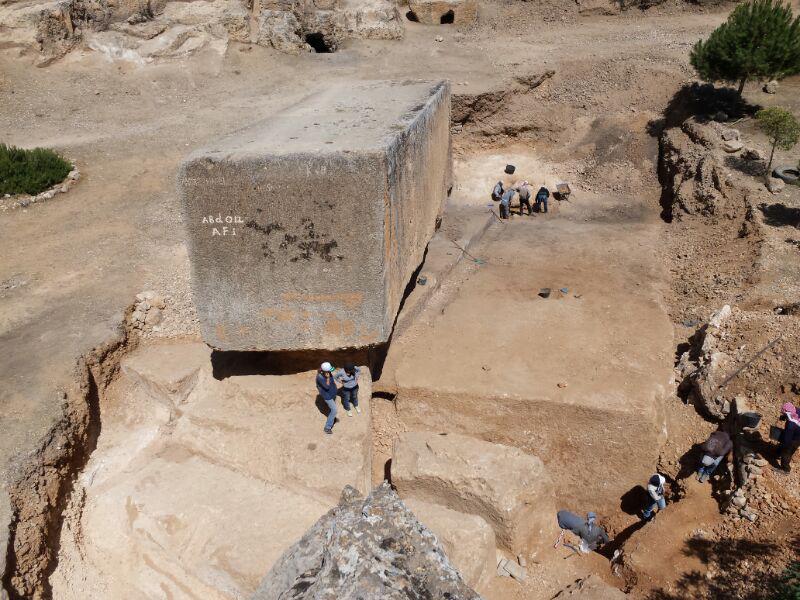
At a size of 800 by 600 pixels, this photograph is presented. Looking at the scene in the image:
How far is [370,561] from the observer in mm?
2713

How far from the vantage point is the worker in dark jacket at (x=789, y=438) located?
531 centimetres

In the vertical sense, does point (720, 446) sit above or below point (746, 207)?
below

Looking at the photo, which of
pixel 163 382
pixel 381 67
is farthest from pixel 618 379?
pixel 381 67

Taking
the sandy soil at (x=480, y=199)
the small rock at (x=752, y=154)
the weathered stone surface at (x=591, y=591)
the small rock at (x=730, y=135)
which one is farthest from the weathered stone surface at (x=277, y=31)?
the weathered stone surface at (x=591, y=591)

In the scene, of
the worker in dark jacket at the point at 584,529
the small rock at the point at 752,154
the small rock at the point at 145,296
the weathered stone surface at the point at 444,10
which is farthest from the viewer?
the weathered stone surface at the point at 444,10

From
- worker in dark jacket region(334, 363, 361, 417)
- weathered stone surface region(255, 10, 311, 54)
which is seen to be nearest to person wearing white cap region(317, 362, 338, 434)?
worker in dark jacket region(334, 363, 361, 417)

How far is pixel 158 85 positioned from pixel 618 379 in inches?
500

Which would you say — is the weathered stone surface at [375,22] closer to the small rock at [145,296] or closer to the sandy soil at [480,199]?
the sandy soil at [480,199]

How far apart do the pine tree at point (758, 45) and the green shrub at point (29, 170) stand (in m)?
12.3

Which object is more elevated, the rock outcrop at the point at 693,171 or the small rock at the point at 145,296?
the rock outcrop at the point at 693,171

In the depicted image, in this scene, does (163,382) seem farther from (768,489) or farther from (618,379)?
(768,489)

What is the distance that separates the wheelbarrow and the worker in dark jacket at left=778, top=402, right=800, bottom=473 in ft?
22.0

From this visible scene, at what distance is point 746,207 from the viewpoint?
350 inches

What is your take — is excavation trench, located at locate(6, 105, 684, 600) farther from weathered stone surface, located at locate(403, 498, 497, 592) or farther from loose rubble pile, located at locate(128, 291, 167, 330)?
weathered stone surface, located at locate(403, 498, 497, 592)
